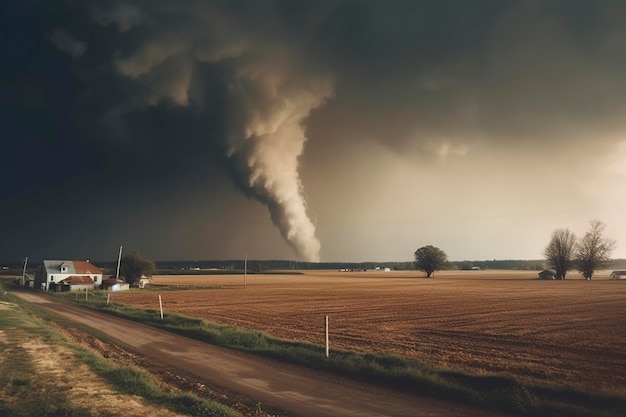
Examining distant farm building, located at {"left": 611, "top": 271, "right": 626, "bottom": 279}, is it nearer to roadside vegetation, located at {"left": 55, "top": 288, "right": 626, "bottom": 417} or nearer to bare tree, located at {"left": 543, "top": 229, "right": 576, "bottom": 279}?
bare tree, located at {"left": 543, "top": 229, "right": 576, "bottom": 279}

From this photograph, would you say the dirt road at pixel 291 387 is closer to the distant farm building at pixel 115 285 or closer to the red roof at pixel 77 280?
the distant farm building at pixel 115 285

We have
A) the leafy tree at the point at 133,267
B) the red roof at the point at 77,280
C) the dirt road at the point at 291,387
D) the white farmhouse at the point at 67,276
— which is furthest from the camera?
the leafy tree at the point at 133,267

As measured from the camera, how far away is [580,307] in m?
39.4

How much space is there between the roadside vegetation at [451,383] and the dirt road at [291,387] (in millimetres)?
852

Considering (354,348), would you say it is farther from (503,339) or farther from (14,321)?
(14,321)

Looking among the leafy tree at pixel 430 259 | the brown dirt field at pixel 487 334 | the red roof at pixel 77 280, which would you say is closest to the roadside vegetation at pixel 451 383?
the brown dirt field at pixel 487 334

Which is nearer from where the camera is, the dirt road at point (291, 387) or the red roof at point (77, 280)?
the dirt road at point (291, 387)

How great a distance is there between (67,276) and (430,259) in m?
122

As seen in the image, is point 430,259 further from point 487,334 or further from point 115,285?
point 487,334

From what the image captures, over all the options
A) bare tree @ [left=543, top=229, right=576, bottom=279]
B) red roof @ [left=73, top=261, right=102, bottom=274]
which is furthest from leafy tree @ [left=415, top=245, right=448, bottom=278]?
red roof @ [left=73, top=261, right=102, bottom=274]

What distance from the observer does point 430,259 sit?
155750 mm

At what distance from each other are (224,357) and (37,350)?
27.7ft

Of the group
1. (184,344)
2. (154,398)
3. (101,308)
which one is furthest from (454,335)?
(101,308)

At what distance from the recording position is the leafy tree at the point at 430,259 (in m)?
155
